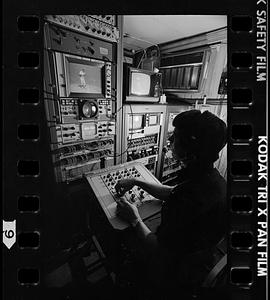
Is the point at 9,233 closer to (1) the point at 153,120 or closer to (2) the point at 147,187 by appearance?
(2) the point at 147,187

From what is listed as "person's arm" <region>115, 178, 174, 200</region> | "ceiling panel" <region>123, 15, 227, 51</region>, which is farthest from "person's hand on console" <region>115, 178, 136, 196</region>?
"ceiling panel" <region>123, 15, 227, 51</region>

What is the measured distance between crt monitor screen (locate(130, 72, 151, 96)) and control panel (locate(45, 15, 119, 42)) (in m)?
0.29

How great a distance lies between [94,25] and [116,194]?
1.01 m

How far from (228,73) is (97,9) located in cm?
61

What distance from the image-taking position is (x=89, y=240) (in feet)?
3.42

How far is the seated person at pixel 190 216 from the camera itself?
2.51 feet

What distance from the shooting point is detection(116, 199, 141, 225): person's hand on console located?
0.88m

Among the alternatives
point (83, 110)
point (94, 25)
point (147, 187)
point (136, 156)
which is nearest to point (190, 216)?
point (147, 187)

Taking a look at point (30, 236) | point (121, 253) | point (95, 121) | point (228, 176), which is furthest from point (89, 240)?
point (228, 176)

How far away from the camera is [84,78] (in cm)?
108

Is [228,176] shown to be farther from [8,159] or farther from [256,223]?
[8,159]

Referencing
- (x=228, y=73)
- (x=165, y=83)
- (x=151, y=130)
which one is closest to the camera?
(x=228, y=73)

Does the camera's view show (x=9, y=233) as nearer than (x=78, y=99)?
Yes

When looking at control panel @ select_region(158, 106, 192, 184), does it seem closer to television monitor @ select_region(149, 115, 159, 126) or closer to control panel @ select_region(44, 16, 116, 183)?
television monitor @ select_region(149, 115, 159, 126)
